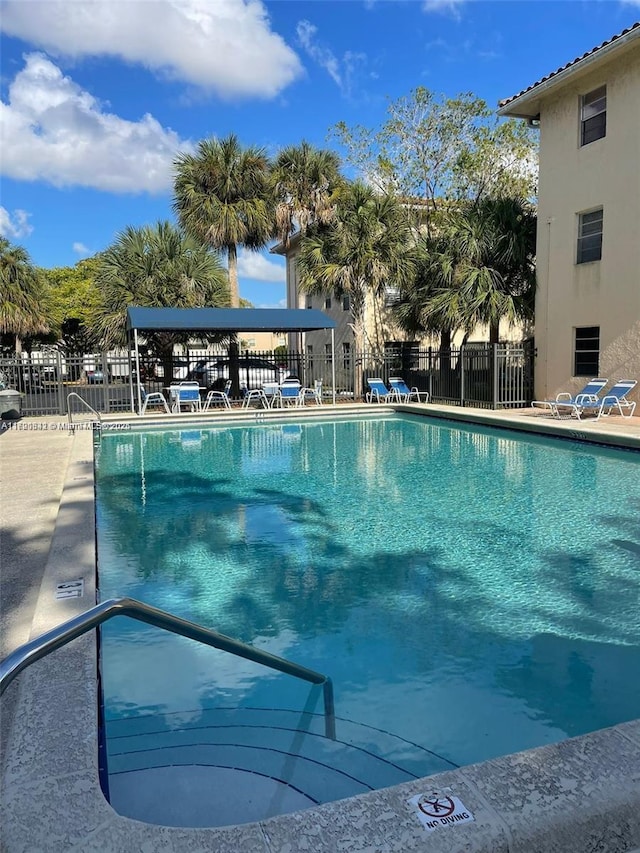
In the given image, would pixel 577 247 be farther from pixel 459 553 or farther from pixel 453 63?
pixel 459 553

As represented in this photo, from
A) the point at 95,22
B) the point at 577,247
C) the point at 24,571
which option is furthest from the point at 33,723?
the point at 577,247

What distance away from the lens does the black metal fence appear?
1808 cm

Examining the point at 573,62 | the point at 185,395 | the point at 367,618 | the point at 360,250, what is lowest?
the point at 367,618

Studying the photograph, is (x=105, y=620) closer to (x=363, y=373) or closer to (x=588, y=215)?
(x=588, y=215)

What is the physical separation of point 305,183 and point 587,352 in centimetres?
1102

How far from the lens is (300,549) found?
6.43 m

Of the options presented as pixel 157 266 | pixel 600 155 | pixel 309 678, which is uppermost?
pixel 600 155

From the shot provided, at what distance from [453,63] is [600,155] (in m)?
4.51

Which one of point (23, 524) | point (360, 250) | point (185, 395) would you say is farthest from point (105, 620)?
point (360, 250)

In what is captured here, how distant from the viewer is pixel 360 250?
19.3 metres

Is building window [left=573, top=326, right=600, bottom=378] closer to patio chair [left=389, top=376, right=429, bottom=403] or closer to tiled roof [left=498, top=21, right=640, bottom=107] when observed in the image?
patio chair [left=389, top=376, right=429, bottom=403]

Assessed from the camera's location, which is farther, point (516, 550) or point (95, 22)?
point (95, 22)

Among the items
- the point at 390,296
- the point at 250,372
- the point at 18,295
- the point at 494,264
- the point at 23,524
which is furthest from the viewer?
the point at 18,295

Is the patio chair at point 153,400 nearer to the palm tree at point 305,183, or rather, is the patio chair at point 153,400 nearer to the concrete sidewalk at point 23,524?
the concrete sidewalk at point 23,524
